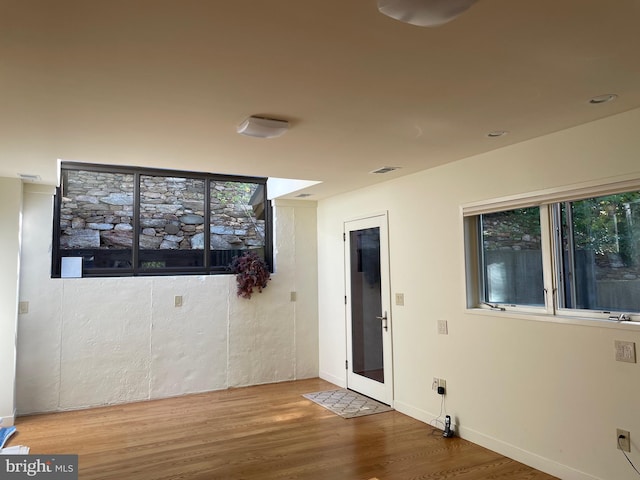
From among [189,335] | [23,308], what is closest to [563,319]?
[189,335]

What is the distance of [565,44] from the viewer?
197 cm

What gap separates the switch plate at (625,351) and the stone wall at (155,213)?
172 inches

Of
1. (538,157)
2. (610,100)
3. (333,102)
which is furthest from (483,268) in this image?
(333,102)

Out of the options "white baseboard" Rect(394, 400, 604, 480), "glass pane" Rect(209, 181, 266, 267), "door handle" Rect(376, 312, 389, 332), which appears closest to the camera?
"white baseboard" Rect(394, 400, 604, 480)

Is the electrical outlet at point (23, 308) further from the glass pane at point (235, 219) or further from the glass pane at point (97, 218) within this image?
the glass pane at point (235, 219)

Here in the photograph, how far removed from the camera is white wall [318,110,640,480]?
290 cm

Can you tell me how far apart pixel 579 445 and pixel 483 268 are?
152 centimetres

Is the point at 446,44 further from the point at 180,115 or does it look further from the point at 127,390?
the point at 127,390

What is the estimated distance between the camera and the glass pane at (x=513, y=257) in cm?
354

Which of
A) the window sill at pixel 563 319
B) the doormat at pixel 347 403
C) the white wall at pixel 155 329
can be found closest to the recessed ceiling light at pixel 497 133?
the window sill at pixel 563 319

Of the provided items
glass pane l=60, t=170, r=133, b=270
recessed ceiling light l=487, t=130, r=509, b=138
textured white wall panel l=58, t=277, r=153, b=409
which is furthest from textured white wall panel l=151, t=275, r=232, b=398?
recessed ceiling light l=487, t=130, r=509, b=138

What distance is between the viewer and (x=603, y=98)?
260 cm

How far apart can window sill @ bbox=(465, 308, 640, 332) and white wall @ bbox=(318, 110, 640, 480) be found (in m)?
0.02

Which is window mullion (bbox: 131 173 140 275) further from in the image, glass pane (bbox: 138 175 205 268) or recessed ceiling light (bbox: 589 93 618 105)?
recessed ceiling light (bbox: 589 93 618 105)
